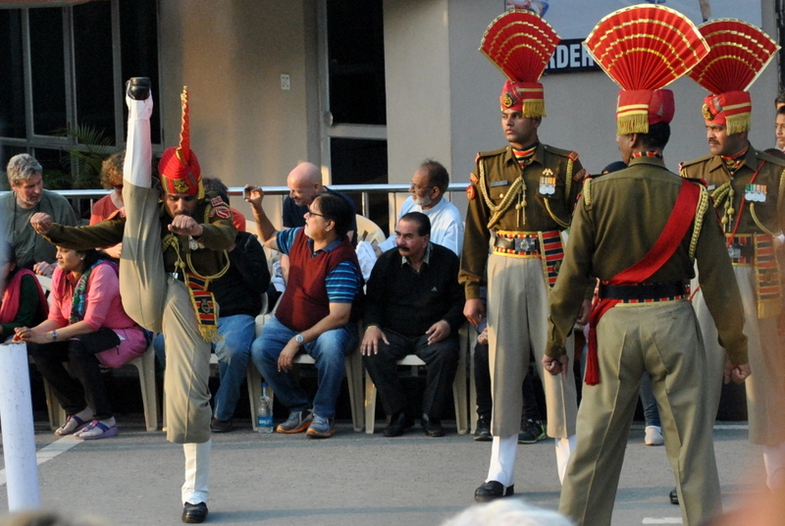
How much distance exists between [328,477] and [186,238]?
5.60 feet

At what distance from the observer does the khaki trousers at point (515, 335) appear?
5984 mm

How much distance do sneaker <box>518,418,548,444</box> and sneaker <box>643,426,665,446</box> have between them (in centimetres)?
65

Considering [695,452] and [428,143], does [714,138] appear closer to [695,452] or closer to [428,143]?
[695,452]

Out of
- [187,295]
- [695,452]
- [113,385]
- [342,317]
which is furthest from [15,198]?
[695,452]

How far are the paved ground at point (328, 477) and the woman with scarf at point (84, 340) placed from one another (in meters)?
0.24

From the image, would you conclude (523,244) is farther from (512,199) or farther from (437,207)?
(437,207)

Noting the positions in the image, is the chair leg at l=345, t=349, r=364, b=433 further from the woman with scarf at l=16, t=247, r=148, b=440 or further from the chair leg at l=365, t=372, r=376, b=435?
the woman with scarf at l=16, t=247, r=148, b=440

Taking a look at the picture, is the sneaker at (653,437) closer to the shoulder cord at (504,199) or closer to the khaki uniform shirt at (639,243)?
the shoulder cord at (504,199)

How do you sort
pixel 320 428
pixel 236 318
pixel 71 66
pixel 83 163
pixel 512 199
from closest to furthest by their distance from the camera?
pixel 512 199 → pixel 320 428 → pixel 236 318 → pixel 83 163 → pixel 71 66

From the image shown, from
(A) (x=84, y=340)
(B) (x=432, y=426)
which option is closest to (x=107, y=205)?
(A) (x=84, y=340)

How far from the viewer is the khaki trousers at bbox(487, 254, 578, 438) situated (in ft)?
19.6

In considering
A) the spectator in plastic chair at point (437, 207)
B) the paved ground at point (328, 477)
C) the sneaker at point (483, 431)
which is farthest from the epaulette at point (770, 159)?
the spectator in plastic chair at point (437, 207)

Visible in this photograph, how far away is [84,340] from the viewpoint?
7953 mm

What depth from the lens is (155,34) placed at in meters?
A: 12.9
